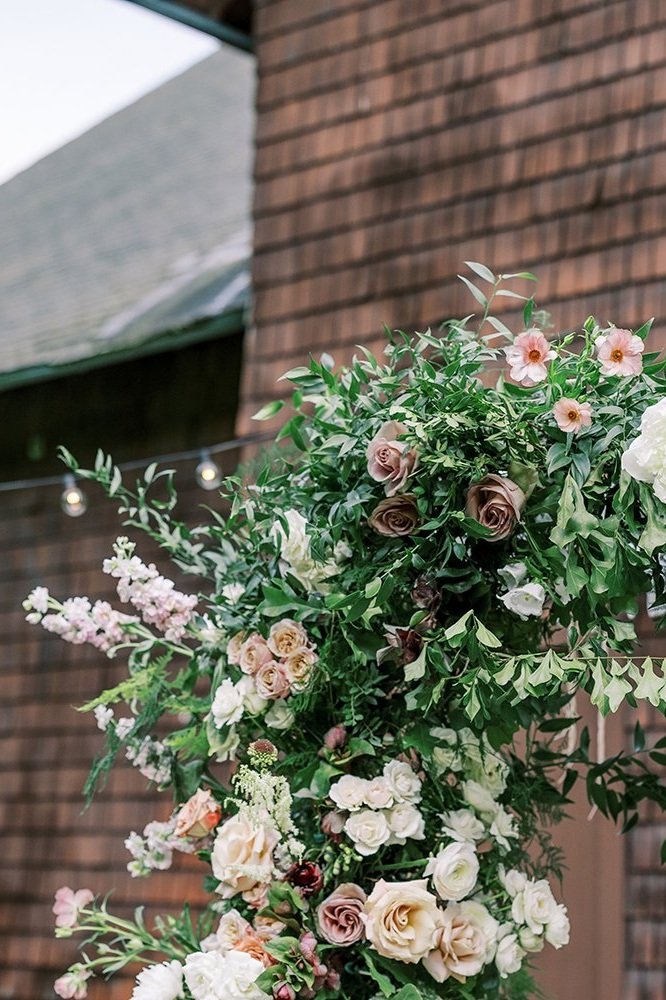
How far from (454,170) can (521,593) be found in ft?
10.4

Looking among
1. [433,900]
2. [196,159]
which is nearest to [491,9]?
[433,900]

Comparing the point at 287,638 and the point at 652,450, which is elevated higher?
the point at 652,450

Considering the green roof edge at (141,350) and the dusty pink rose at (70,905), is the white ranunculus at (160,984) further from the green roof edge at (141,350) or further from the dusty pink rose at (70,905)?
the green roof edge at (141,350)

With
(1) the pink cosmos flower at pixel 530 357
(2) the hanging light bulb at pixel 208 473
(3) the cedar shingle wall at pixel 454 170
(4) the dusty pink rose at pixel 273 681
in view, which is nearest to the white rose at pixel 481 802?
(4) the dusty pink rose at pixel 273 681

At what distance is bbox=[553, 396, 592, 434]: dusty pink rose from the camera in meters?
2.27

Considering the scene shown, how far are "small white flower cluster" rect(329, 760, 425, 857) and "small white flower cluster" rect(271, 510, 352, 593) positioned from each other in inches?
13.4

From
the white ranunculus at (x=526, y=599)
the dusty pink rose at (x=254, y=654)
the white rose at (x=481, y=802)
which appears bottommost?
the white rose at (x=481, y=802)

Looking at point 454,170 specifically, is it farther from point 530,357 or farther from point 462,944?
point 462,944

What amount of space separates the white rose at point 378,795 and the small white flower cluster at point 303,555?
35 centimetres

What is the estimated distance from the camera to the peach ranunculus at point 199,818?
2564mm

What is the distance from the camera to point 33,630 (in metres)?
6.84

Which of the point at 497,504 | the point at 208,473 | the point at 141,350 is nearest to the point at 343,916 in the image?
the point at 497,504

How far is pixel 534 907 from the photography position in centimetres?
239

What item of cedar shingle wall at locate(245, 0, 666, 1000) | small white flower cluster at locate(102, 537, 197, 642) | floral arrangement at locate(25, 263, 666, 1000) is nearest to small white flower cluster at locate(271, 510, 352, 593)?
floral arrangement at locate(25, 263, 666, 1000)
